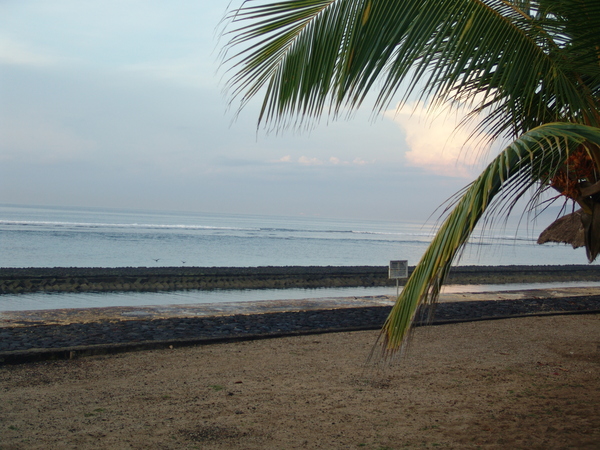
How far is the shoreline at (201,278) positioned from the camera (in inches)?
627

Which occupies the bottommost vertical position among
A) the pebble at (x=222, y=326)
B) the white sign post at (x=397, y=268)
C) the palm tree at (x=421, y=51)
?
the pebble at (x=222, y=326)

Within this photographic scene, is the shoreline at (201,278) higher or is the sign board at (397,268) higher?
the sign board at (397,268)

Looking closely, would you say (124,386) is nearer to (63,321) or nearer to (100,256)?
(63,321)

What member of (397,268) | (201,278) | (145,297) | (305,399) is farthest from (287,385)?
(201,278)

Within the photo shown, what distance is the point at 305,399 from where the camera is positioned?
450 centimetres

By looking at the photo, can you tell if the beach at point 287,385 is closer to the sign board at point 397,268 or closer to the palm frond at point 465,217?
the sign board at point 397,268

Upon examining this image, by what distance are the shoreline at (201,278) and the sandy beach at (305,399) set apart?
27.7ft

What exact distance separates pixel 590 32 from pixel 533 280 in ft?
73.7

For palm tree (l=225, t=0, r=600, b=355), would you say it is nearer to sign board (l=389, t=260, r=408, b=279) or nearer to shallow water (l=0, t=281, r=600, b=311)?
sign board (l=389, t=260, r=408, b=279)

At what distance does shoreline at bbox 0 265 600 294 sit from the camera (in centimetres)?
1594

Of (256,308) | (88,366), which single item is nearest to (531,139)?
(88,366)

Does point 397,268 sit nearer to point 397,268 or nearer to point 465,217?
point 397,268

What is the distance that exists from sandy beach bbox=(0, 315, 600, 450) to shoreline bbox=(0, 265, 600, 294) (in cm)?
843

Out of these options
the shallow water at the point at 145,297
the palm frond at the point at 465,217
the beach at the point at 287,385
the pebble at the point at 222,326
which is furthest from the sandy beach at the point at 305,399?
the shallow water at the point at 145,297
